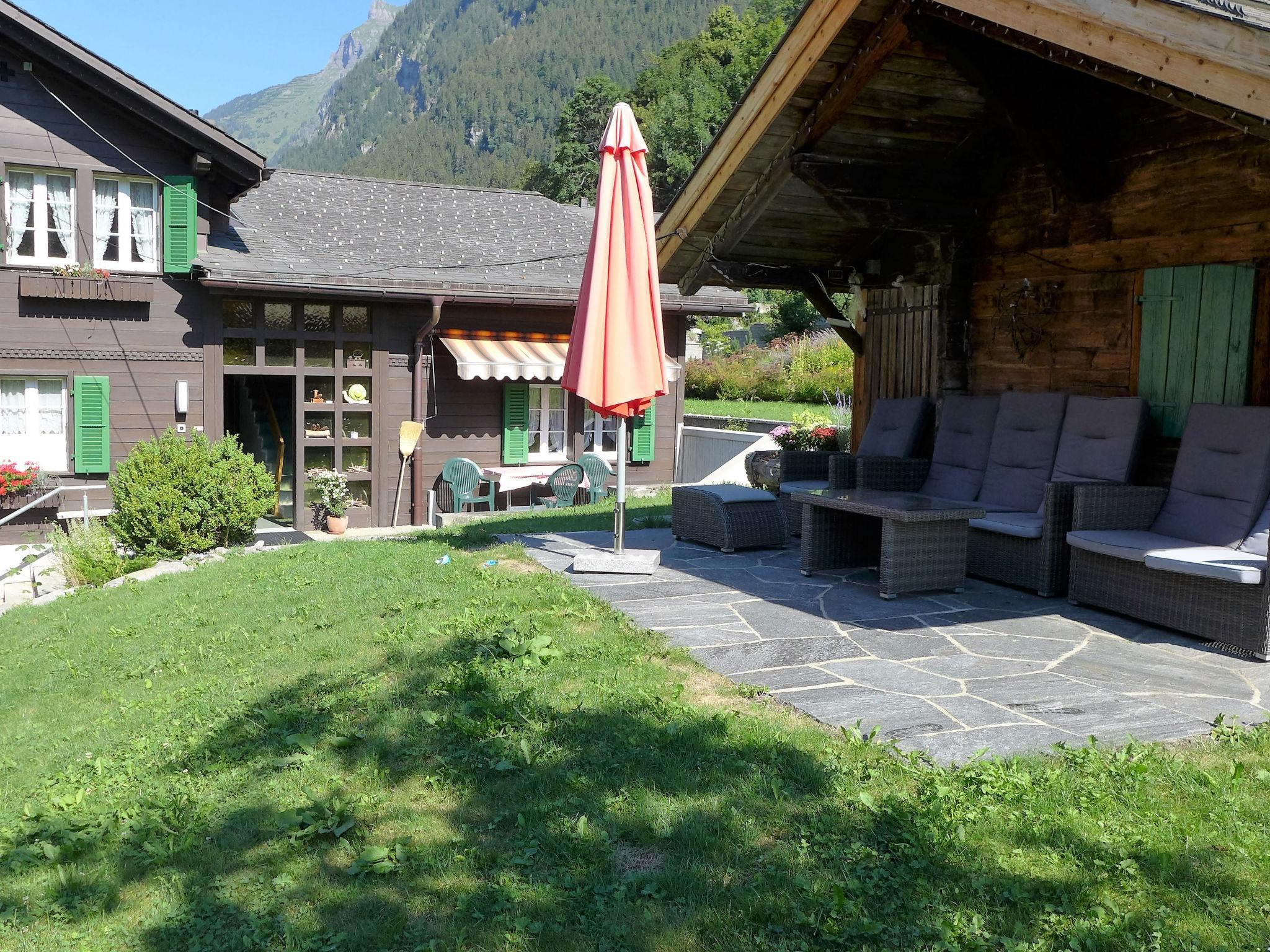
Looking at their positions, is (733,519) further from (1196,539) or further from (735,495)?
(1196,539)

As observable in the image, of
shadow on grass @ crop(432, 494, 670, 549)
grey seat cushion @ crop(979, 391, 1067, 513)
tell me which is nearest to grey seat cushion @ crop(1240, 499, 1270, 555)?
grey seat cushion @ crop(979, 391, 1067, 513)

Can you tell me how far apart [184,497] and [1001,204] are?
739cm


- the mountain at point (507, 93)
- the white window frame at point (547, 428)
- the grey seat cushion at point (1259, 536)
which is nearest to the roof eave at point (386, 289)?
the white window frame at point (547, 428)

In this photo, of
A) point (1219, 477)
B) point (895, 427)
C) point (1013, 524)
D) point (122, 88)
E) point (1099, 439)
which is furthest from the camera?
point (122, 88)

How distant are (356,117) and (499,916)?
162 meters

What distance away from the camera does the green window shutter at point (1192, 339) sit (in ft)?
19.7

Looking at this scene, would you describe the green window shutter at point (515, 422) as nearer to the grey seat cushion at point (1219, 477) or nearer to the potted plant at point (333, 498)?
the potted plant at point (333, 498)

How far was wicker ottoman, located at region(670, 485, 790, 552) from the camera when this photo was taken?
7.39 meters

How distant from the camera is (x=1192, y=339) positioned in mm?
6309

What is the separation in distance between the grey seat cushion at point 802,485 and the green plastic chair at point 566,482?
592 cm

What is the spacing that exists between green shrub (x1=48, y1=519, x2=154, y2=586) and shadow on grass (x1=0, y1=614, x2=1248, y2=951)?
18.6ft

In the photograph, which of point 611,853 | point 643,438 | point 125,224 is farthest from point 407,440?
point 611,853

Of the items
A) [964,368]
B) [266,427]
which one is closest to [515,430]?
[266,427]

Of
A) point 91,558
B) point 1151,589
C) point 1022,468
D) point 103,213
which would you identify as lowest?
point 91,558
